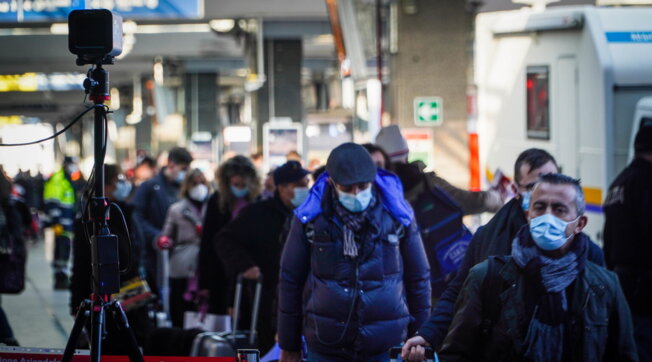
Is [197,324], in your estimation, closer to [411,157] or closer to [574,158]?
[574,158]

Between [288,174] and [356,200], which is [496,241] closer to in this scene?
[356,200]

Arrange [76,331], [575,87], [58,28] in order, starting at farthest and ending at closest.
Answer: [58,28] < [575,87] < [76,331]

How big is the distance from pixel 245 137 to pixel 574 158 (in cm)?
2917

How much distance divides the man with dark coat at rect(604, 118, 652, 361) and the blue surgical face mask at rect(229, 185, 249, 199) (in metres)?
3.63

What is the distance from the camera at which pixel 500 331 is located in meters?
4.98

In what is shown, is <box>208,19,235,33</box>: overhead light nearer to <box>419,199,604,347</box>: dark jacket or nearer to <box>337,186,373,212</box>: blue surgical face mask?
<box>337,186,373,212</box>: blue surgical face mask

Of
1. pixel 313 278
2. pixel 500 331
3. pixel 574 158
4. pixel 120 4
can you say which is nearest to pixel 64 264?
pixel 120 4

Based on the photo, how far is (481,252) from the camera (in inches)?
241

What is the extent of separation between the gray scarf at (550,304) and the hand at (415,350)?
46cm

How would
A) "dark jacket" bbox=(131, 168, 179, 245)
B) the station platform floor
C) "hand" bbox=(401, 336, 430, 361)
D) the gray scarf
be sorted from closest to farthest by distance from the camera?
the gray scarf
"hand" bbox=(401, 336, 430, 361)
the station platform floor
"dark jacket" bbox=(131, 168, 179, 245)

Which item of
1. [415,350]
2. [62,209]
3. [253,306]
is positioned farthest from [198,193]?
[62,209]

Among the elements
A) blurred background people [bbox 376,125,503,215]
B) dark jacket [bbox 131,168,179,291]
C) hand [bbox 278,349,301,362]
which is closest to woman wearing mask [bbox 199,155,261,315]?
blurred background people [bbox 376,125,503,215]

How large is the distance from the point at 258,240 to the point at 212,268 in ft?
5.06

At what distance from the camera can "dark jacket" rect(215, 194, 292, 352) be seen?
9266 millimetres
